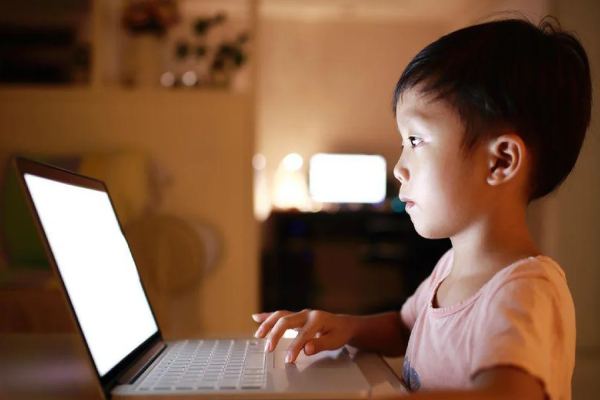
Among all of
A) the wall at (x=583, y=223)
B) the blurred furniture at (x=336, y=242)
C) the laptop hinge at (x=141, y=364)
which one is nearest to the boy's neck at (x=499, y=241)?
the laptop hinge at (x=141, y=364)

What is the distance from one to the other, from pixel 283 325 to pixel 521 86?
1.13 feet

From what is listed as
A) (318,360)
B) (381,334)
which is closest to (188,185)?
(381,334)

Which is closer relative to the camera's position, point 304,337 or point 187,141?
point 304,337

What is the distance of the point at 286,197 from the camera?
172 inches

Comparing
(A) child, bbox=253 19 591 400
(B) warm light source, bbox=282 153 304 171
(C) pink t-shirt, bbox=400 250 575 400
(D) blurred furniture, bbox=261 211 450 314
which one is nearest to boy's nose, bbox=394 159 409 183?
(A) child, bbox=253 19 591 400

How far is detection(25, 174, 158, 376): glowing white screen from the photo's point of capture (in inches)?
20.7

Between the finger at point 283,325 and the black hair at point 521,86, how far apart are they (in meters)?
0.27

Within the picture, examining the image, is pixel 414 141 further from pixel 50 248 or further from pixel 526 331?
pixel 50 248

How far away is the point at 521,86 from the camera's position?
1.81ft

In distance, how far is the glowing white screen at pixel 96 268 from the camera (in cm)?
53

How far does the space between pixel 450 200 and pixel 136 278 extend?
45 cm

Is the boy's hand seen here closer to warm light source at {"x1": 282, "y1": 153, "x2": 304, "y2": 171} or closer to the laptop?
the laptop

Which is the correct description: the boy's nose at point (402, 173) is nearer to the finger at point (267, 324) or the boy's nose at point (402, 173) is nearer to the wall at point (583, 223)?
the finger at point (267, 324)

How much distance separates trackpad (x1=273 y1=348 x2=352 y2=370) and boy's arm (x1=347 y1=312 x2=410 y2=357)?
0.05m
